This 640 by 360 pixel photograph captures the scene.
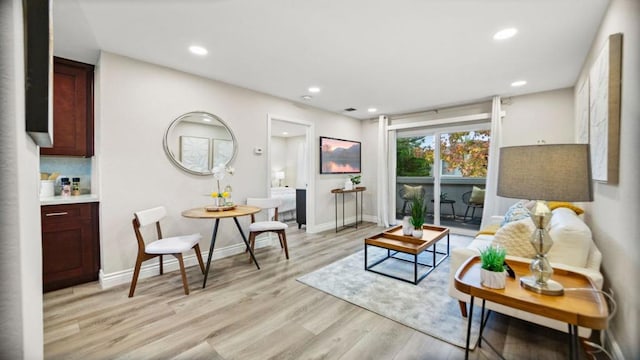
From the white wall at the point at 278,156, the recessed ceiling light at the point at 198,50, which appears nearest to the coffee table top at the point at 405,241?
Result: the recessed ceiling light at the point at 198,50

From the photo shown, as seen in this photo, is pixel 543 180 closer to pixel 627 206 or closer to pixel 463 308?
pixel 627 206

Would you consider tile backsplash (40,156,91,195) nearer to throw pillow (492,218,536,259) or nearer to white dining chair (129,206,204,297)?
white dining chair (129,206,204,297)

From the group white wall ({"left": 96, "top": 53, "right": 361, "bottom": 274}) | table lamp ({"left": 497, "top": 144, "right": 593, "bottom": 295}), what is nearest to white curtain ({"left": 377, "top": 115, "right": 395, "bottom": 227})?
white wall ({"left": 96, "top": 53, "right": 361, "bottom": 274})

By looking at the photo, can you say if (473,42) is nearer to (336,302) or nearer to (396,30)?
(396,30)

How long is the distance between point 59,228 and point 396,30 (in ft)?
11.9

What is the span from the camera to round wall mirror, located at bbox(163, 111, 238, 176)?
3119 millimetres

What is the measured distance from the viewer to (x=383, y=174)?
18.4 ft

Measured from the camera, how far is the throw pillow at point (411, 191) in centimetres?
535

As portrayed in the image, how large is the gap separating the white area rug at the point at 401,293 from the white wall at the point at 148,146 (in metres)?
1.57

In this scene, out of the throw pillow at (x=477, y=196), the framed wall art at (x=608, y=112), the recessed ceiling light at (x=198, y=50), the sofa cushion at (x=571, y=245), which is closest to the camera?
the framed wall art at (x=608, y=112)

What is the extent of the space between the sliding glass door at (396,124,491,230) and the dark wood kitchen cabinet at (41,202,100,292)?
4.47 m

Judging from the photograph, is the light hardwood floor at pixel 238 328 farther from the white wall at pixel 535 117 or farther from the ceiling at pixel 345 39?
the white wall at pixel 535 117

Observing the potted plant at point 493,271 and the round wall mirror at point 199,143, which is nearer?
the potted plant at point 493,271

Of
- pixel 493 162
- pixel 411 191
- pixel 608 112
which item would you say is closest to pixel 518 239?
pixel 608 112
